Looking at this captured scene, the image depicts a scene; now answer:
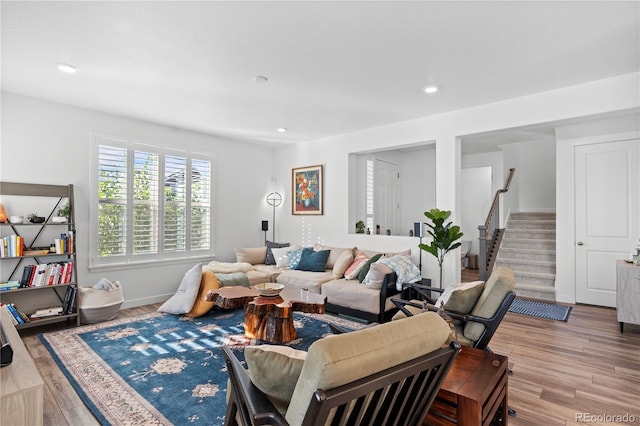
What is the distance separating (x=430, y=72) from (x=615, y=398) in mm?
3049

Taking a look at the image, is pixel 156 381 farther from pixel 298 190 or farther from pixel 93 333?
pixel 298 190

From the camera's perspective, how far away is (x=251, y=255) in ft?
18.8

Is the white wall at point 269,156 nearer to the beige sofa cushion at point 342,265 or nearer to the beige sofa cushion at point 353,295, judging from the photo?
the beige sofa cushion at point 342,265

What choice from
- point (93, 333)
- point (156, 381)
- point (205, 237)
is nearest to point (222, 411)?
point (156, 381)

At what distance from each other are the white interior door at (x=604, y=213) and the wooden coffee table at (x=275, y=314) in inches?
157

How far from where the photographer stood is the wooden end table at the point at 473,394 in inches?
58.0

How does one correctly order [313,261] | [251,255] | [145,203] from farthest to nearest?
[251,255]
[313,261]
[145,203]

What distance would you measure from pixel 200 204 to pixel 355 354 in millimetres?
5082

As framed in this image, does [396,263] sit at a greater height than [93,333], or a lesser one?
greater

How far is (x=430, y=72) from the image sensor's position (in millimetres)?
3293

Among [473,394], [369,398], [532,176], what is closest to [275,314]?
[473,394]

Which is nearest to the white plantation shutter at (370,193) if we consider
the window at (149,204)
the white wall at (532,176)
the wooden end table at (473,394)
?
the window at (149,204)

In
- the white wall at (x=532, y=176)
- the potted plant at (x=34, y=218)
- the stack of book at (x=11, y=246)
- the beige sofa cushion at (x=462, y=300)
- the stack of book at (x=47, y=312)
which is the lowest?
the stack of book at (x=47, y=312)

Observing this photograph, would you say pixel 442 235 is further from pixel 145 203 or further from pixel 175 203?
pixel 145 203
